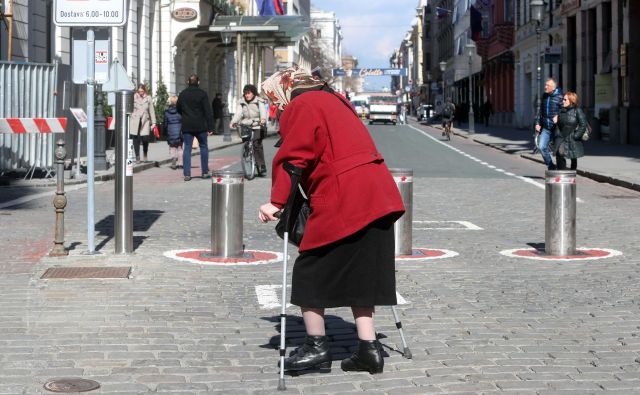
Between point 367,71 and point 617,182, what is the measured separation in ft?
522

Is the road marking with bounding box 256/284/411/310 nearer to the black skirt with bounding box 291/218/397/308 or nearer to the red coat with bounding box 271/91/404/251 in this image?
the black skirt with bounding box 291/218/397/308

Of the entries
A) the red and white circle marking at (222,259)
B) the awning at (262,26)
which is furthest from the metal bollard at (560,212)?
the awning at (262,26)

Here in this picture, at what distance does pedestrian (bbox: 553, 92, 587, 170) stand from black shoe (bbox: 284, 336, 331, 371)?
14276 millimetres

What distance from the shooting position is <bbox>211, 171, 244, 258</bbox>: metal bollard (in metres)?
10.6

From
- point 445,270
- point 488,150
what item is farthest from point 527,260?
point 488,150

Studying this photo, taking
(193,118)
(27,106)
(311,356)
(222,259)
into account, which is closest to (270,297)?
(222,259)

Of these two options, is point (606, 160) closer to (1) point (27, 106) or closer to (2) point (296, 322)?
(1) point (27, 106)

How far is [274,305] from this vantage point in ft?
26.9

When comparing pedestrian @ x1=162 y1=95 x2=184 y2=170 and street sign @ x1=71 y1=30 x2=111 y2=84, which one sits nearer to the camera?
street sign @ x1=71 y1=30 x2=111 y2=84

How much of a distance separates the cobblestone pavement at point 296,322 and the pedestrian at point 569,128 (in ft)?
21.4

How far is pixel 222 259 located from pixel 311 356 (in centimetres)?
471

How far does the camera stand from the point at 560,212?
10.9m

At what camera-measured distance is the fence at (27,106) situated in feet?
67.3

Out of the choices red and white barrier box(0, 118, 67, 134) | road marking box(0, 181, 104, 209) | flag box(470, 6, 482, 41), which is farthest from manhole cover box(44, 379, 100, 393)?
flag box(470, 6, 482, 41)
